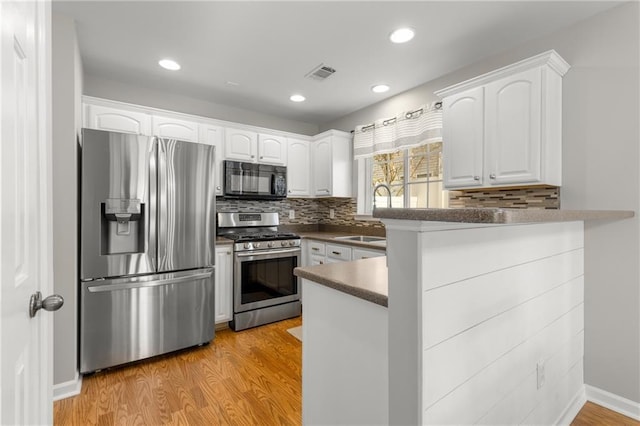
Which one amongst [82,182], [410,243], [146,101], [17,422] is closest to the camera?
[17,422]

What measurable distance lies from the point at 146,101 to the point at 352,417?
3456 millimetres

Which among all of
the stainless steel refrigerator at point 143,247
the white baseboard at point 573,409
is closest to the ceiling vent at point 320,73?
the stainless steel refrigerator at point 143,247

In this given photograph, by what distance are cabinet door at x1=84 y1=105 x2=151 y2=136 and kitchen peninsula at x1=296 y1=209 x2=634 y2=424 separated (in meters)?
2.45

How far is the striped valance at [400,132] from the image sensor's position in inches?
116

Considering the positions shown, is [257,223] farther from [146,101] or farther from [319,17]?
[319,17]

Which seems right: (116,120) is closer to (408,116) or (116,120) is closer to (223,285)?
(223,285)

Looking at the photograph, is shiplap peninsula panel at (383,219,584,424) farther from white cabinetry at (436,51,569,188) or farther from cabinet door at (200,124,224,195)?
cabinet door at (200,124,224,195)

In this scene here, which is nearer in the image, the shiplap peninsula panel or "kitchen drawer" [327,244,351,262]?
the shiplap peninsula panel

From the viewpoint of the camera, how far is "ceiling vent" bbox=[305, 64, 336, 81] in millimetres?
2791

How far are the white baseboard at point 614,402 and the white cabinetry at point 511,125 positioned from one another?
53.8 inches

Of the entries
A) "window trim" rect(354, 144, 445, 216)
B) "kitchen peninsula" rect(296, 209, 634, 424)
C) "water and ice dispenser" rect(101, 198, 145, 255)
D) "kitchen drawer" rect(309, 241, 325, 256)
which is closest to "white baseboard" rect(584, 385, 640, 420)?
"kitchen peninsula" rect(296, 209, 634, 424)

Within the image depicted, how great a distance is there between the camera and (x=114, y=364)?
2.30 m

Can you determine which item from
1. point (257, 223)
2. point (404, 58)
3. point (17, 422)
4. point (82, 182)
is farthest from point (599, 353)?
point (82, 182)

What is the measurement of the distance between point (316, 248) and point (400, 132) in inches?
62.3
